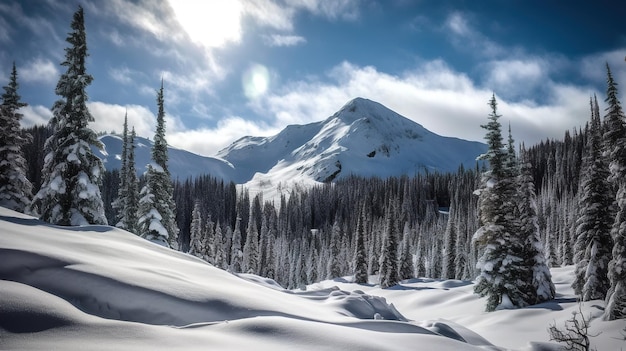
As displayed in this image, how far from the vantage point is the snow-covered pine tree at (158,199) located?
2584 centimetres

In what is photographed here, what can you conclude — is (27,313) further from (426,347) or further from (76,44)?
(76,44)

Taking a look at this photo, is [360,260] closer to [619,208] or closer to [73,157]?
[619,208]

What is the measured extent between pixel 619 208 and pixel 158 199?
2899 centimetres

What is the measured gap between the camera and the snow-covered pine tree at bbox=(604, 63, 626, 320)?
55.8 ft

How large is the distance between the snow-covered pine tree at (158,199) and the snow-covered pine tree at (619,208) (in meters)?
26.6

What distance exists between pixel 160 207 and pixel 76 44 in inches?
479

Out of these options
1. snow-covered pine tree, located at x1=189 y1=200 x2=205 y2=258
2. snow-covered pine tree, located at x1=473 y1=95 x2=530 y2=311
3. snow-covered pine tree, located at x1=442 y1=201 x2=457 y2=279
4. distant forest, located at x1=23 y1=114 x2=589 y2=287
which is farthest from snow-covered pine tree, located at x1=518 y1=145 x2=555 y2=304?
snow-covered pine tree, located at x1=189 y1=200 x2=205 y2=258

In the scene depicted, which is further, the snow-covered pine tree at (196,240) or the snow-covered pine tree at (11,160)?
the snow-covered pine tree at (196,240)

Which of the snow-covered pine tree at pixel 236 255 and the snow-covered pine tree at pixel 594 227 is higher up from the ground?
the snow-covered pine tree at pixel 594 227

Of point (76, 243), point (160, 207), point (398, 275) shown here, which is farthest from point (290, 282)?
point (76, 243)

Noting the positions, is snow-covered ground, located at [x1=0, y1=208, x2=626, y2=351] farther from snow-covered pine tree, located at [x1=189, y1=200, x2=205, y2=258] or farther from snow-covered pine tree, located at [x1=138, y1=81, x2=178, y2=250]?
snow-covered pine tree, located at [x1=189, y1=200, x2=205, y2=258]

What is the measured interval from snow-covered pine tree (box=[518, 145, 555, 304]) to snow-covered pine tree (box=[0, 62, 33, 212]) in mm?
32653

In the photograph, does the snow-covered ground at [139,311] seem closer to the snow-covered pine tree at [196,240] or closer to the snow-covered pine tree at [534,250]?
the snow-covered pine tree at [534,250]

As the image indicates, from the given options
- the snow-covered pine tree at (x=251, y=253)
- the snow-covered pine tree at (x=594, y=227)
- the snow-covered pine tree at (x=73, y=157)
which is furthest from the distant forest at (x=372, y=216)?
the snow-covered pine tree at (x=73, y=157)
